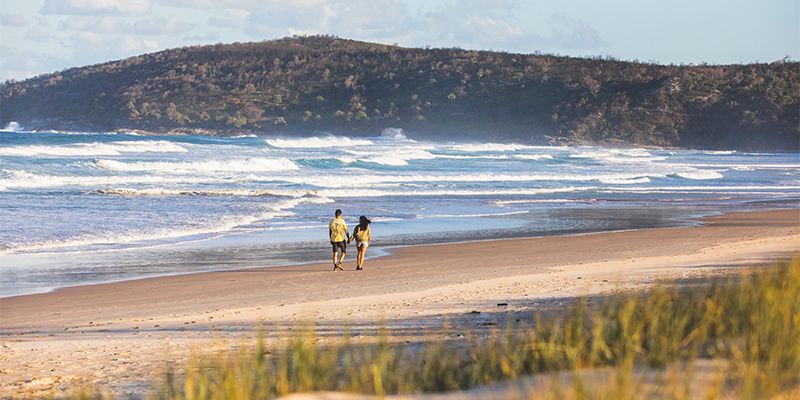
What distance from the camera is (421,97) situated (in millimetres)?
106688

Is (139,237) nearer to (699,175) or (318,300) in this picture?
(318,300)

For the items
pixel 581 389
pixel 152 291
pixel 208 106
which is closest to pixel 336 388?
pixel 581 389

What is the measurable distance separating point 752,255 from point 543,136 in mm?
80956

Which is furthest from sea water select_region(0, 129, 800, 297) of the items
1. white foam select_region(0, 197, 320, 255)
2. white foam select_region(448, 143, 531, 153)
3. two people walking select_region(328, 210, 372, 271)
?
white foam select_region(448, 143, 531, 153)

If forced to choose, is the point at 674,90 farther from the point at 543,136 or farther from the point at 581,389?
the point at 581,389

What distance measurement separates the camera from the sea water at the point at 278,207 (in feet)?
40.4

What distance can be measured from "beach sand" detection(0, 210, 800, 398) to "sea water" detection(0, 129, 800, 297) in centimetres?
137

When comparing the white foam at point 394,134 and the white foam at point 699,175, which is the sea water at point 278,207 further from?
the white foam at point 394,134

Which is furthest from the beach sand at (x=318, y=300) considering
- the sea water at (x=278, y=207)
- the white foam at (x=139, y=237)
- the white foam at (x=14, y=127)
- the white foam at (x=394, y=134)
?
the white foam at (x=14, y=127)

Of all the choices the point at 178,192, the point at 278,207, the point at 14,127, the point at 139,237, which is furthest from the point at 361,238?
the point at 14,127

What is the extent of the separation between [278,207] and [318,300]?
42.1ft

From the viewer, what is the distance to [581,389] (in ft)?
9.24

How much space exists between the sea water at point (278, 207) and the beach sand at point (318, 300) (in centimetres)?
137

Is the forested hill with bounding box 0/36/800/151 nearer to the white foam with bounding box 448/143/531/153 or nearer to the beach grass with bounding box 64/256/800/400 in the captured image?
the white foam with bounding box 448/143/531/153
